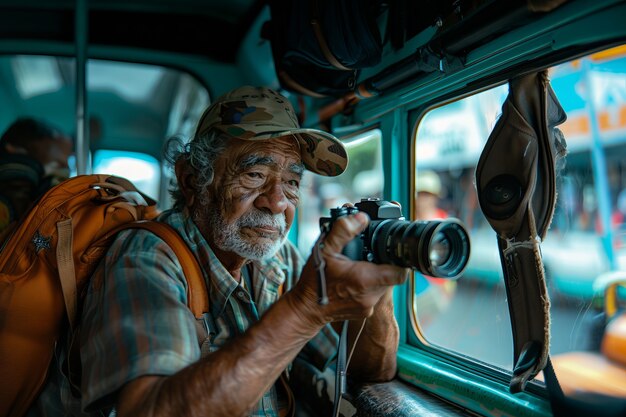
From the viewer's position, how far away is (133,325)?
1076mm

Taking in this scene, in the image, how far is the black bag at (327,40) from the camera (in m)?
1.60

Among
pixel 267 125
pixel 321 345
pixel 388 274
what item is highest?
pixel 267 125

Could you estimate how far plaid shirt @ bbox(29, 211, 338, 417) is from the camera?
3.40 feet

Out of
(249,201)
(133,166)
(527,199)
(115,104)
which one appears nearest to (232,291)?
(249,201)

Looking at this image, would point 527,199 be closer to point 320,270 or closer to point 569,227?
point 320,270

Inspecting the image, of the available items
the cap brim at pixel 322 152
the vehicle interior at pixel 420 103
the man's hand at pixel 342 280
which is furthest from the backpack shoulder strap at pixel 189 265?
the vehicle interior at pixel 420 103

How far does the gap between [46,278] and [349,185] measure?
63.2 inches

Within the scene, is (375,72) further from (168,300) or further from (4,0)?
(4,0)

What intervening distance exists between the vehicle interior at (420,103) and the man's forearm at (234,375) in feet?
1.08

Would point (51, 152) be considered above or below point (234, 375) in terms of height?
above

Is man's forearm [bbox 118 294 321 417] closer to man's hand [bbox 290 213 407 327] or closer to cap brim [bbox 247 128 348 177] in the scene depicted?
man's hand [bbox 290 213 407 327]

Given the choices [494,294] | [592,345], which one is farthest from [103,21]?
[592,345]

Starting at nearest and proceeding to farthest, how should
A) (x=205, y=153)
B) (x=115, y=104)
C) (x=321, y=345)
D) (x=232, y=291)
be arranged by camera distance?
(x=232, y=291) < (x=205, y=153) < (x=321, y=345) < (x=115, y=104)

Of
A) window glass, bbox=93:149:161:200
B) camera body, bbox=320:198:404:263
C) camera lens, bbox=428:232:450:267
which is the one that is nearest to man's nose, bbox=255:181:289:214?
camera body, bbox=320:198:404:263
